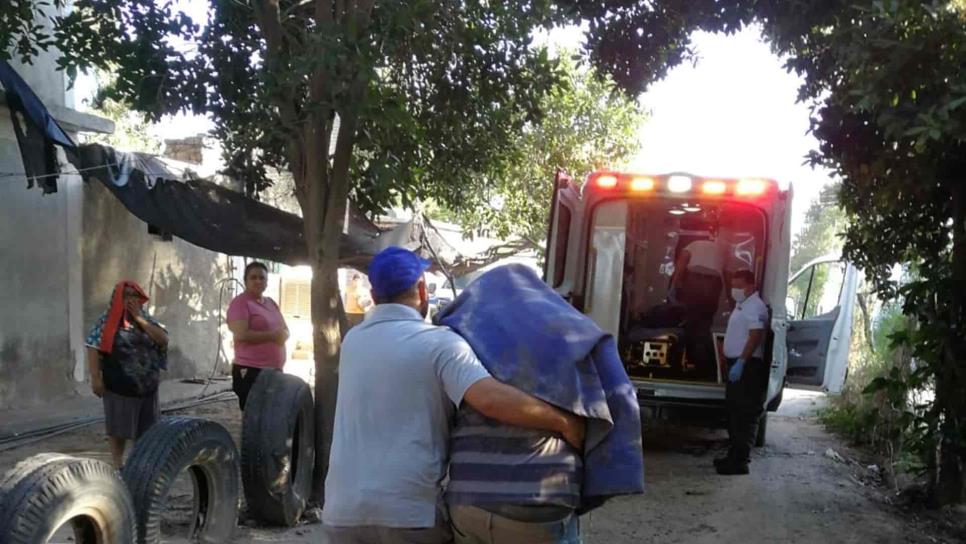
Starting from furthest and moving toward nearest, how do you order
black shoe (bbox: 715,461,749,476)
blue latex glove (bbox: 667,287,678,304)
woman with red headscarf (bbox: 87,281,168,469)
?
blue latex glove (bbox: 667,287,678,304) < black shoe (bbox: 715,461,749,476) < woman with red headscarf (bbox: 87,281,168,469)

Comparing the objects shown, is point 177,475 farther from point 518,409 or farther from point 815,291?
point 815,291

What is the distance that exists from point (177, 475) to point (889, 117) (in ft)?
13.8

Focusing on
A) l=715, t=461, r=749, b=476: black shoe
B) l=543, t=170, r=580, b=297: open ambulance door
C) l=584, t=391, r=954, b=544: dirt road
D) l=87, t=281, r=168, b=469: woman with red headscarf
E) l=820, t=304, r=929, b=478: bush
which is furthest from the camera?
l=543, t=170, r=580, b=297: open ambulance door

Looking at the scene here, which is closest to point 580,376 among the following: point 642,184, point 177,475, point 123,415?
point 177,475

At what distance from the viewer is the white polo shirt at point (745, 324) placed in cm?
739

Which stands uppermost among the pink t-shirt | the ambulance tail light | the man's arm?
the ambulance tail light

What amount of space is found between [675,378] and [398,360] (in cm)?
634

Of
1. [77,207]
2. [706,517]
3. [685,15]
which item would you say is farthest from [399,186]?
[77,207]

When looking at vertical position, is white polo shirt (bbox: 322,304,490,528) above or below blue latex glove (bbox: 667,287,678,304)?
above

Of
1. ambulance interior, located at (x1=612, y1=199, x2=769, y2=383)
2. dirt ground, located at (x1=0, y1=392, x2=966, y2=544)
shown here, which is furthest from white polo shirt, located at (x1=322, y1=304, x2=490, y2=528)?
ambulance interior, located at (x1=612, y1=199, x2=769, y2=383)

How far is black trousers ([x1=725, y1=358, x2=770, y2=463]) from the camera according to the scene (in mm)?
7355

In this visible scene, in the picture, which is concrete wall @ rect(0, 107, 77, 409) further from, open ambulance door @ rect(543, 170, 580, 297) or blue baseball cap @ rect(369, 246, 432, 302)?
blue baseball cap @ rect(369, 246, 432, 302)

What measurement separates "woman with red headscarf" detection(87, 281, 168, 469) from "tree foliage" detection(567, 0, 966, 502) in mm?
4190

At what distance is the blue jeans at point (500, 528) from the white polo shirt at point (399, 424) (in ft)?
0.38
